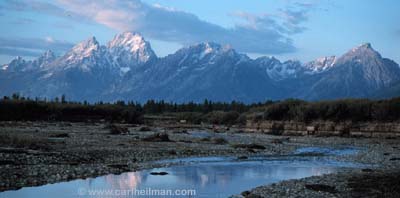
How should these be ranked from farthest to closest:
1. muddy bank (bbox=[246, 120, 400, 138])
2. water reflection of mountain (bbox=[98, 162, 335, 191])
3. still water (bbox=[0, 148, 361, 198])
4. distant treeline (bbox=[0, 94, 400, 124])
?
distant treeline (bbox=[0, 94, 400, 124]), muddy bank (bbox=[246, 120, 400, 138]), water reflection of mountain (bbox=[98, 162, 335, 191]), still water (bbox=[0, 148, 361, 198])

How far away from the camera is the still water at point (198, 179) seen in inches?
976

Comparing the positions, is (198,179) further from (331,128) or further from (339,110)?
(339,110)

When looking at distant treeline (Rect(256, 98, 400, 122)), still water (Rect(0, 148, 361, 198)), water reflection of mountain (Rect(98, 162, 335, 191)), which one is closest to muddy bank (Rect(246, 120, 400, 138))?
distant treeline (Rect(256, 98, 400, 122))

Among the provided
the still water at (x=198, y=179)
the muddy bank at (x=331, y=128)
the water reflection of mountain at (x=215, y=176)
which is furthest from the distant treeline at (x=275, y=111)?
the water reflection of mountain at (x=215, y=176)

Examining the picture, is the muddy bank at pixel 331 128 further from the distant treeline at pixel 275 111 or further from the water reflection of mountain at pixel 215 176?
the water reflection of mountain at pixel 215 176

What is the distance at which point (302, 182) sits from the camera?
29000mm

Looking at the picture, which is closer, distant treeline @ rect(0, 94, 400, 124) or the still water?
the still water

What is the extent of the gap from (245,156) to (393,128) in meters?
43.3

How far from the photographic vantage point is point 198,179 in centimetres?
3061

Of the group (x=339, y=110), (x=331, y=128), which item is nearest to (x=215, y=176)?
(x=331, y=128)

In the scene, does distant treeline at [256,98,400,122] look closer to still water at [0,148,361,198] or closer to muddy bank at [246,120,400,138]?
muddy bank at [246,120,400,138]

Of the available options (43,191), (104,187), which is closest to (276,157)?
(104,187)

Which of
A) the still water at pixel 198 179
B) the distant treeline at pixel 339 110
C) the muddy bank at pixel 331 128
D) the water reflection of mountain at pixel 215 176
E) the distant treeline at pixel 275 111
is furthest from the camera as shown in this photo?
the distant treeline at pixel 275 111

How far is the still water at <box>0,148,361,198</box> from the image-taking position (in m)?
24.8
